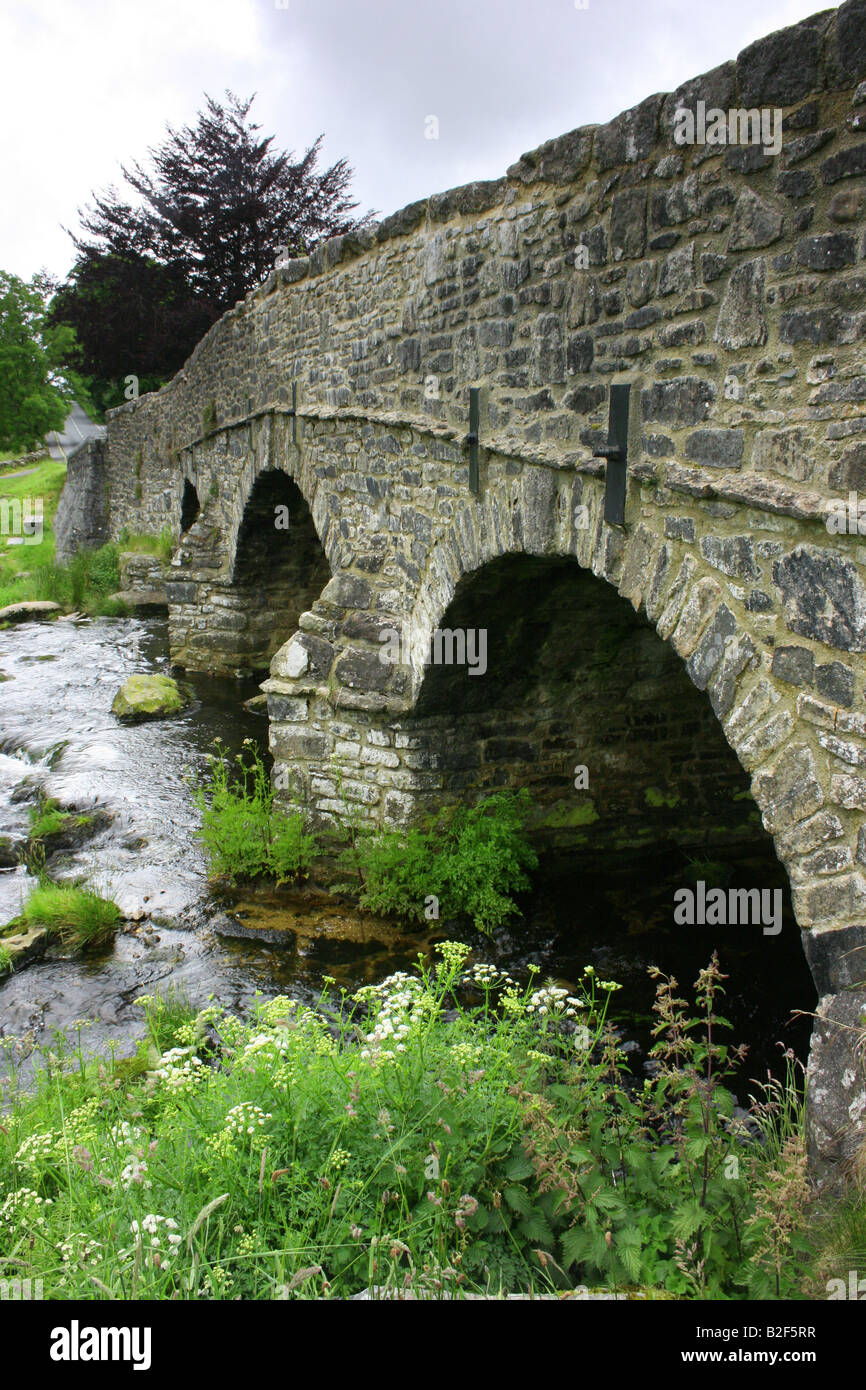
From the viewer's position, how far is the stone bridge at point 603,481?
9.29 ft

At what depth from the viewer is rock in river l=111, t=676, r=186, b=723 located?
1034 cm

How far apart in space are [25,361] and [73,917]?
26628mm

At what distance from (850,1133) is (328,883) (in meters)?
4.49

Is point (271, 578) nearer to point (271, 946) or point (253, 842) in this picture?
point (253, 842)

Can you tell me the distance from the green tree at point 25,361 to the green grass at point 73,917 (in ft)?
80.7

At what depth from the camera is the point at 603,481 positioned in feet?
13.3

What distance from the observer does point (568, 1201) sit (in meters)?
2.62

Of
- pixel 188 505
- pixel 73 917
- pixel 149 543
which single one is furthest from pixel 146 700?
pixel 149 543

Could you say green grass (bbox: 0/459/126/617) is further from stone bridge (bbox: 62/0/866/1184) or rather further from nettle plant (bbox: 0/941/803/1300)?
nettle plant (bbox: 0/941/803/1300)

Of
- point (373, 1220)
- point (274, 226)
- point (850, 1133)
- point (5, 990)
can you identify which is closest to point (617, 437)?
point (850, 1133)

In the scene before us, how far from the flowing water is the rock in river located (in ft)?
4.80

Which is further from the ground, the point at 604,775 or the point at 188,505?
the point at 188,505

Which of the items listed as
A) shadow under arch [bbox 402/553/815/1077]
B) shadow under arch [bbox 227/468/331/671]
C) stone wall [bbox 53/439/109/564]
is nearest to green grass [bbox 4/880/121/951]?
shadow under arch [bbox 402/553/815/1077]
